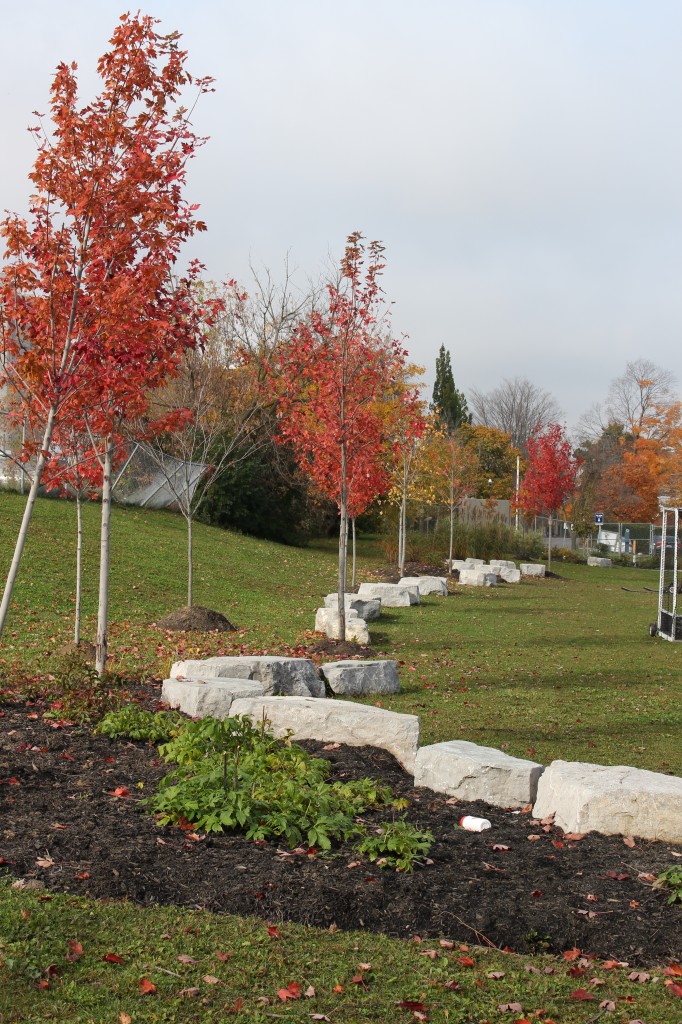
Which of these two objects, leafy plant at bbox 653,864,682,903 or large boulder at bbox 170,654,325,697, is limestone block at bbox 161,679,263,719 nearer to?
large boulder at bbox 170,654,325,697

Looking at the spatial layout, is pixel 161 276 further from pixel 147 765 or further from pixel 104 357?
pixel 147 765

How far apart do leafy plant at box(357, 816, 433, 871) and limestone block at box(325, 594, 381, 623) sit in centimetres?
1156

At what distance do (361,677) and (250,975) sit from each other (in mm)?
6486

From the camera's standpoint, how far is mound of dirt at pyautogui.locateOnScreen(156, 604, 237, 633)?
14286 mm

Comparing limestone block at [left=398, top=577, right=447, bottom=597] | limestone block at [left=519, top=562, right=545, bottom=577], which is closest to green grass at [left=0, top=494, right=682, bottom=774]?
limestone block at [left=398, top=577, right=447, bottom=597]

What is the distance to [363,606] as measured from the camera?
1709 cm

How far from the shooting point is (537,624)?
18.1 metres

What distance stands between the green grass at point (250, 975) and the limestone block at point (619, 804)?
4.82 ft

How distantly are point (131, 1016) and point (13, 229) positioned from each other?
5.73 meters

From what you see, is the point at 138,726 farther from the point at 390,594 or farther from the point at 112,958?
the point at 390,594

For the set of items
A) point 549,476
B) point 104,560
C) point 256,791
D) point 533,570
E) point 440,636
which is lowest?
point 440,636

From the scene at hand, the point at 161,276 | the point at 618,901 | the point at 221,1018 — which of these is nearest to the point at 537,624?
the point at 161,276

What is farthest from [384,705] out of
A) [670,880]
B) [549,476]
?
[549,476]

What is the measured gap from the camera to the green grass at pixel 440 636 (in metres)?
8.83
